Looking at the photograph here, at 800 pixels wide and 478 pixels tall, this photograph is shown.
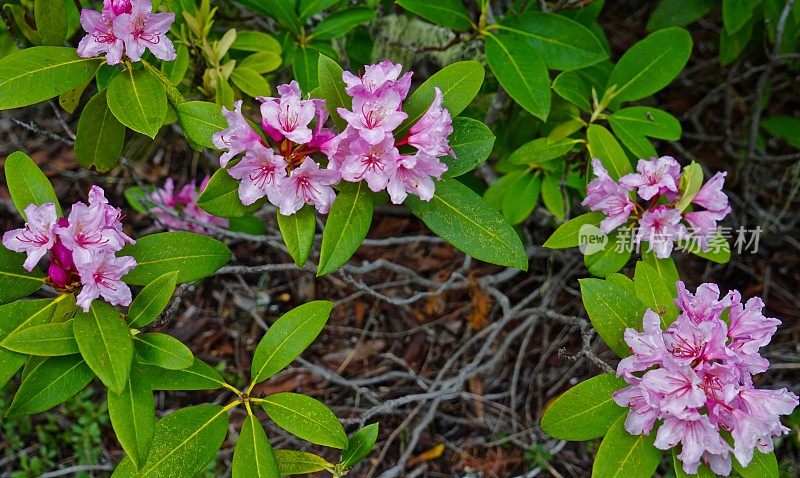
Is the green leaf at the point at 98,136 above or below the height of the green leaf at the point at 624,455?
above

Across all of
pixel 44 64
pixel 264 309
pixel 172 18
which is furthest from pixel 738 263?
pixel 44 64

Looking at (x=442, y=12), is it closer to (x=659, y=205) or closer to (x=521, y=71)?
(x=521, y=71)

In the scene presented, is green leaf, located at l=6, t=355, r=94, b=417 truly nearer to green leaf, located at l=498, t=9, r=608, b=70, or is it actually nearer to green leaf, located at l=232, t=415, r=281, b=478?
green leaf, located at l=232, t=415, r=281, b=478

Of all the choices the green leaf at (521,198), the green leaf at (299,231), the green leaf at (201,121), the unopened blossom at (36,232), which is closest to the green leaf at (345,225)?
the green leaf at (299,231)

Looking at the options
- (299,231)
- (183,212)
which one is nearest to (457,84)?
(299,231)

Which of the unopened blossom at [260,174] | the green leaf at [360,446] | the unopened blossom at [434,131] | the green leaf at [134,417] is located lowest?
the green leaf at [360,446]

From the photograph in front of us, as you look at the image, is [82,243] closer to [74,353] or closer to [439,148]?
[74,353]

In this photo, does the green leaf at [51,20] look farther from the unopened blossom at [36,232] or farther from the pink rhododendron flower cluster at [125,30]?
the unopened blossom at [36,232]

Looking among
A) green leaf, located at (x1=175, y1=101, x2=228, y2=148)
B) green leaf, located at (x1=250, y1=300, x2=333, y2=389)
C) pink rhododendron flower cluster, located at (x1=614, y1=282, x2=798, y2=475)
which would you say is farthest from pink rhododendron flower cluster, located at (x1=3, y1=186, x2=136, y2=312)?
pink rhododendron flower cluster, located at (x1=614, y1=282, x2=798, y2=475)
